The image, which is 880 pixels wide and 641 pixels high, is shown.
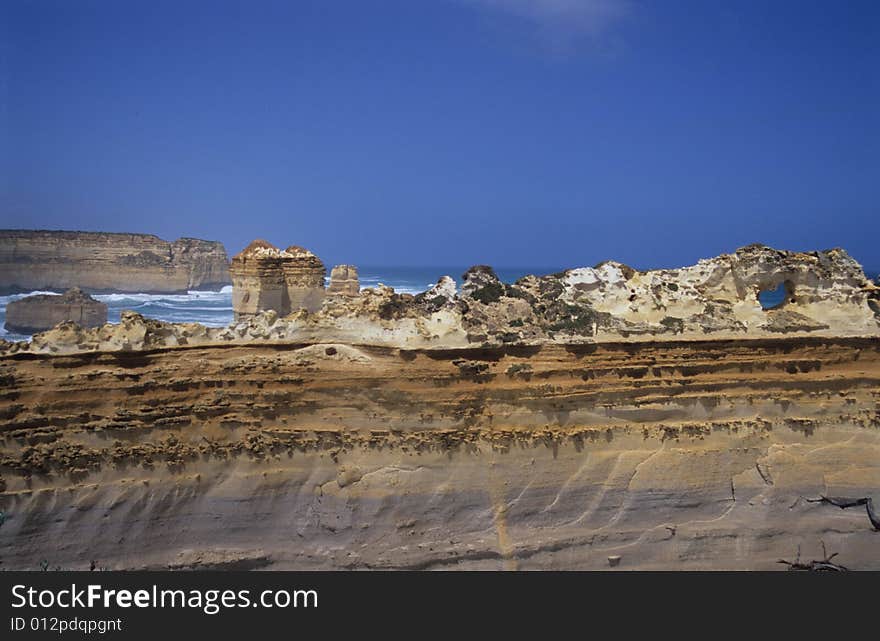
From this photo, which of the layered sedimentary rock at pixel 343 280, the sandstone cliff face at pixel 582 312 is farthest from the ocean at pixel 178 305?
the sandstone cliff face at pixel 582 312

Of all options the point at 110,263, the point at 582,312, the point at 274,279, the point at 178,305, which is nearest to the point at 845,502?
the point at 582,312

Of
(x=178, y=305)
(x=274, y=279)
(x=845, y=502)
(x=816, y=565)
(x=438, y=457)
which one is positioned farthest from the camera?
(x=178, y=305)

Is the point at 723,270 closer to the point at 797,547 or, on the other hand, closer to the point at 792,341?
the point at 792,341

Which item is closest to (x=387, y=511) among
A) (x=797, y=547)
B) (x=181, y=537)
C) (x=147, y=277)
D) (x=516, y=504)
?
(x=516, y=504)

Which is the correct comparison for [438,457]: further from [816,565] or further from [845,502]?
[845,502]

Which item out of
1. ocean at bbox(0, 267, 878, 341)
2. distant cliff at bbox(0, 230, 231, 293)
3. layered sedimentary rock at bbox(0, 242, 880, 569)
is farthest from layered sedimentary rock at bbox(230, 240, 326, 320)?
distant cliff at bbox(0, 230, 231, 293)

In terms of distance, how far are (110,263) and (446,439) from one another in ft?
196

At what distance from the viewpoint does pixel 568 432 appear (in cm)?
838

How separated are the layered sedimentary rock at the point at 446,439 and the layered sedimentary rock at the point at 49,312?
2717cm

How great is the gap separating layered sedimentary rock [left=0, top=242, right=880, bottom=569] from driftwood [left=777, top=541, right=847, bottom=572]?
113 millimetres

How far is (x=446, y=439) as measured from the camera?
8211mm

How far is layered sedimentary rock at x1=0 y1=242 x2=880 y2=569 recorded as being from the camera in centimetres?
768

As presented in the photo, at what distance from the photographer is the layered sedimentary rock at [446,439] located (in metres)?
7.68

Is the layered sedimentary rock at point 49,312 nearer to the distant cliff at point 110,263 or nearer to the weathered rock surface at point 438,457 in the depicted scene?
the distant cliff at point 110,263
